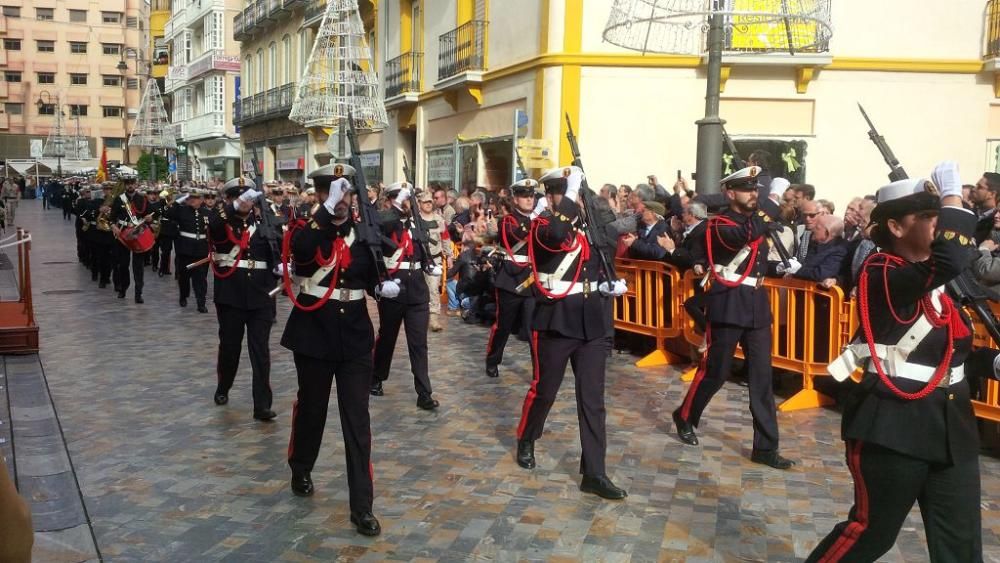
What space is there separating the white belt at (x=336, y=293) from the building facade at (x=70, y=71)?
78.8 metres

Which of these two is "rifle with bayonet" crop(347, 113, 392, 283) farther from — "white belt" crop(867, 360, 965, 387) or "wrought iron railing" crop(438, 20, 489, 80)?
"wrought iron railing" crop(438, 20, 489, 80)

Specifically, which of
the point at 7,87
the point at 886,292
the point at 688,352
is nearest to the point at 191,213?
the point at 688,352

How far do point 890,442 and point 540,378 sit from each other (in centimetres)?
283

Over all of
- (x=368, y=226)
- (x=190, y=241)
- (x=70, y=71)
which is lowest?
(x=190, y=241)

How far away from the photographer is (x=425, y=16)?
22250mm

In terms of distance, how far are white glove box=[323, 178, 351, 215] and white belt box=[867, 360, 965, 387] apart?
115 inches

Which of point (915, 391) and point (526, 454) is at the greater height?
point (915, 391)

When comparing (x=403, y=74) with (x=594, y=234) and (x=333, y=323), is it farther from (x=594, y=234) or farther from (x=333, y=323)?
(x=333, y=323)

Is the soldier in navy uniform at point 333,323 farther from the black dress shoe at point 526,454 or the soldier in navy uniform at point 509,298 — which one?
the soldier in navy uniform at point 509,298

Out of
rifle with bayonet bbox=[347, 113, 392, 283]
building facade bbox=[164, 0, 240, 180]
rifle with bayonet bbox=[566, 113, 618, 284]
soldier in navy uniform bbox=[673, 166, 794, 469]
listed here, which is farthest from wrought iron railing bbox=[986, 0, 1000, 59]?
building facade bbox=[164, 0, 240, 180]

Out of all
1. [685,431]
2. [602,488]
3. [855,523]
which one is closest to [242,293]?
[602,488]

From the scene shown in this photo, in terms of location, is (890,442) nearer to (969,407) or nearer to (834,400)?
(969,407)

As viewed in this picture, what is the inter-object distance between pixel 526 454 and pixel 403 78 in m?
18.5

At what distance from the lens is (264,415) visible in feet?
24.2
